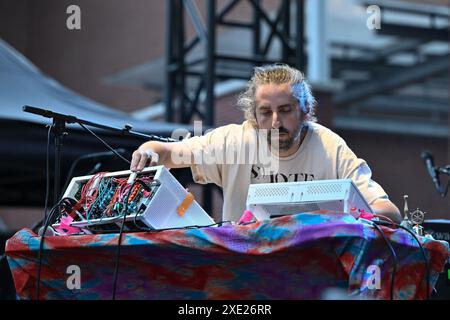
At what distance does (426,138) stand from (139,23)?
17.3 ft

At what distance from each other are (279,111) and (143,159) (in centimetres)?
56

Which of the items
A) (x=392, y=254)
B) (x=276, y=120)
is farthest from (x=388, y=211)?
(x=276, y=120)

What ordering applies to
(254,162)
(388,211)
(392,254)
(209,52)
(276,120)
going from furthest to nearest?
1. (209,52)
2. (254,162)
3. (276,120)
4. (388,211)
5. (392,254)

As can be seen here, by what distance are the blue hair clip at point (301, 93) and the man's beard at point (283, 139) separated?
0.08 metres

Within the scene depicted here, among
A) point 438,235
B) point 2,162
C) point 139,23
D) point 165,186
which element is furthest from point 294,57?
point 139,23

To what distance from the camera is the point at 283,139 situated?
3562mm

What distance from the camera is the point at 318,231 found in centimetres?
273

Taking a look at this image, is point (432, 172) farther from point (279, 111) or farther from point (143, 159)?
point (143, 159)

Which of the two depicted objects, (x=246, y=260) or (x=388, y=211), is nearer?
(x=246, y=260)

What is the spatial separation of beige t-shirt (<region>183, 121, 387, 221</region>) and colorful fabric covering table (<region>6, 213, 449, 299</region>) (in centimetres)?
65

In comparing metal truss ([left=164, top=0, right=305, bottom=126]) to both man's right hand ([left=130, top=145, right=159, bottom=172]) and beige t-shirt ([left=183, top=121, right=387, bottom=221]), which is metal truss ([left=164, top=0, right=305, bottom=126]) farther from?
man's right hand ([left=130, top=145, right=159, bottom=172])

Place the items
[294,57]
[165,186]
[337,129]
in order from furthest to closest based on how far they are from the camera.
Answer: [337,129], [294,57], [165,186]

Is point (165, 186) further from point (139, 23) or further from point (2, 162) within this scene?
point (139, 23)

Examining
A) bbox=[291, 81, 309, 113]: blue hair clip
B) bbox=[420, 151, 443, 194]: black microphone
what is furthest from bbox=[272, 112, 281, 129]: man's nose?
bbox=[420, 151, 443, 194]: black microphone
